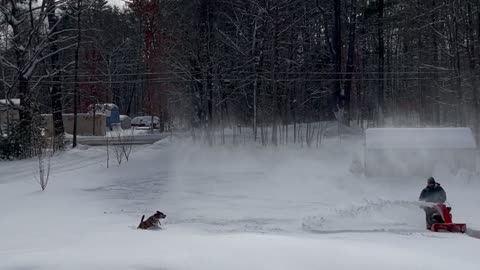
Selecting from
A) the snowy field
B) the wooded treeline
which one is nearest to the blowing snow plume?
the snowy field

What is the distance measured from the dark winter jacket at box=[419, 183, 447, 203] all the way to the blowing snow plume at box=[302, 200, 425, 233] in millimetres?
230

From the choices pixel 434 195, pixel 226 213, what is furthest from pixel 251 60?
pixel 434 195

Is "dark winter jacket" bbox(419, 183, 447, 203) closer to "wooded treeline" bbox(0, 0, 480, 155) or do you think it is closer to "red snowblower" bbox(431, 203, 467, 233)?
"red snowblower" bbox(431, 203, 467, 233)

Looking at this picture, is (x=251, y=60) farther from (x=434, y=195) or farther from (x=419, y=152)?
(x=434, y=195)

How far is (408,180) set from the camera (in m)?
Answer: 18.7

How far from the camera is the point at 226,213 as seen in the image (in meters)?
13.6

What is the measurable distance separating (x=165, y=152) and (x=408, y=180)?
42.5ft

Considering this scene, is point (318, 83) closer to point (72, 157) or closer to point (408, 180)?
point (72, 157)

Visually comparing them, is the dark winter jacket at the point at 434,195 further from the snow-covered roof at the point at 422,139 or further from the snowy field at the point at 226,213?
the snow-covered roof at the point at 422,139

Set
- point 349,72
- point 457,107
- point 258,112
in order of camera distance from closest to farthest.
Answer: point 457,107, point 258,112, point 349,72

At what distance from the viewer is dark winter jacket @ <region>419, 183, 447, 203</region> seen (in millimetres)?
12355

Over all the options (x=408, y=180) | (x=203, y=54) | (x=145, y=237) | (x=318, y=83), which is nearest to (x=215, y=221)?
(x=145, y=237)

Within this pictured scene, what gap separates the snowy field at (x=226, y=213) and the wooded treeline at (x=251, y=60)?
4637 millimetres

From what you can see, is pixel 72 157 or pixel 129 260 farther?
pixel 72 157
